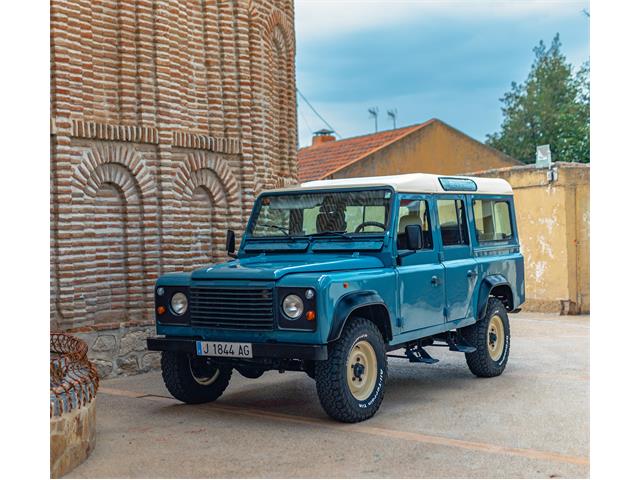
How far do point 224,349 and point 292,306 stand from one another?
0.75m

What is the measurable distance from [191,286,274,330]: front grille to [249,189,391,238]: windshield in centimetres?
122

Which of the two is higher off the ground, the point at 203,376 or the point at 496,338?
the point at 496,338

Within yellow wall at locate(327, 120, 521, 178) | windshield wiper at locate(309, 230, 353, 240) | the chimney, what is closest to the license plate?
windshield wiper at locate(309, 230, 353, 240)

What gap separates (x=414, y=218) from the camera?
8.19 meters

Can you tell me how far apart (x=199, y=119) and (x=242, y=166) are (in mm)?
917

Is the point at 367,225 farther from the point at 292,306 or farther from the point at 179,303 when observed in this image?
the point at 179,303

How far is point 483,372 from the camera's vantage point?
9.23 meters

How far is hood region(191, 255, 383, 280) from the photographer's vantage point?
6.97 meters

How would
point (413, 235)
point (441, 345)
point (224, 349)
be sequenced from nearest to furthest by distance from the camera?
1. point (224, 349)
2. point (413, 235)
3. point (441, 345)

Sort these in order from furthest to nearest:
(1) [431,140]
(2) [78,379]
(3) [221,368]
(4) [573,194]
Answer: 1. (1) [431,140]
2. (4) [573,194]
3. (3) [221,368]
4. (2) [78,379]

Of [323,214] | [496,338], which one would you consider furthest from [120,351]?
[496,338]

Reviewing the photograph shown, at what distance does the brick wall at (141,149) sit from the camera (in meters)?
9.30

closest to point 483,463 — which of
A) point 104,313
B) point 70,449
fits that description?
point 70,449

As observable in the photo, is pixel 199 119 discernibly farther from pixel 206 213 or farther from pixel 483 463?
pixel 483 463
